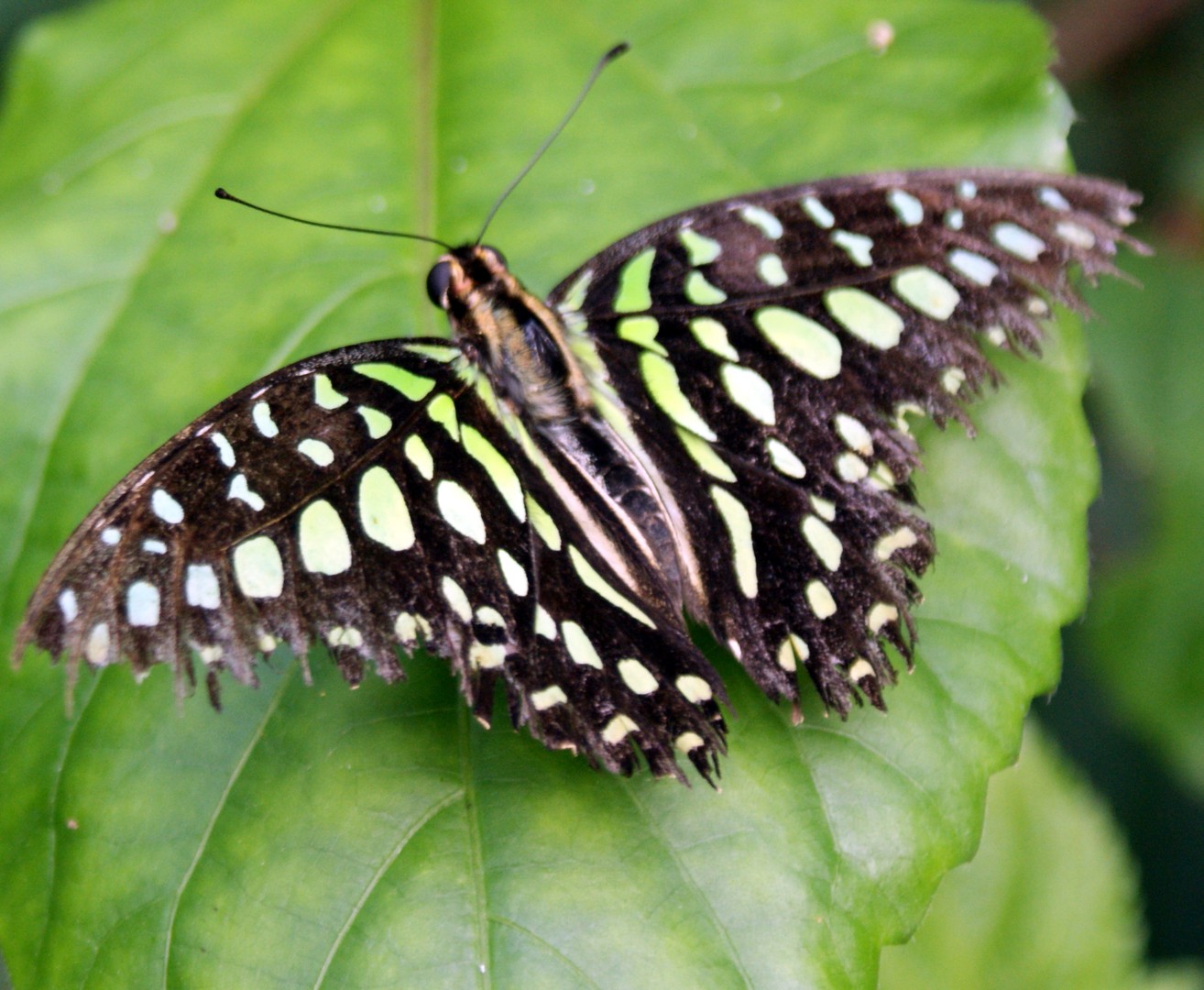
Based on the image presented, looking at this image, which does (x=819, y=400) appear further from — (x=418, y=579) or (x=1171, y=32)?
(x=1171, y=32)

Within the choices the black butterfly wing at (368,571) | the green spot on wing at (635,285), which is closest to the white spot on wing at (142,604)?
the black butterfly wing at (368,571)

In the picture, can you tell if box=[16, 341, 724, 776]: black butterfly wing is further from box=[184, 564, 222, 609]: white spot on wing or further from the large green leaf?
the large green leaf

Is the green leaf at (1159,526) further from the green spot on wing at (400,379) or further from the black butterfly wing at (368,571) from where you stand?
the green spot on wing at (400,379)

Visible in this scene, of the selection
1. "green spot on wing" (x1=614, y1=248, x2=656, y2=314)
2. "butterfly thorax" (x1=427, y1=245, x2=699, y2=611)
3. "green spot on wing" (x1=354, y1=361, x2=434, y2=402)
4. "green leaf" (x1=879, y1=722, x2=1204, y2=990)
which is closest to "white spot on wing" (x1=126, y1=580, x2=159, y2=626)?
"green spot on wing" (x1=354, y1=361, x2=434, y2=402)

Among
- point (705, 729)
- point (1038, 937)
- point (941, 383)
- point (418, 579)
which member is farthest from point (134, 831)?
point (1038, 937)

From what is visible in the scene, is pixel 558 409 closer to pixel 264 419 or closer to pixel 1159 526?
pixel 264 419
